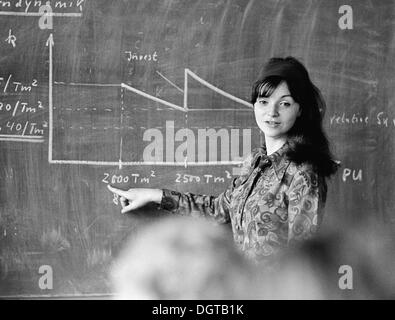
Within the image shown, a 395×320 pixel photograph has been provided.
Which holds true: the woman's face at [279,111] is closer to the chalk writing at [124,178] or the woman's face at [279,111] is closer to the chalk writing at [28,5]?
the chalk writing at [124,178]

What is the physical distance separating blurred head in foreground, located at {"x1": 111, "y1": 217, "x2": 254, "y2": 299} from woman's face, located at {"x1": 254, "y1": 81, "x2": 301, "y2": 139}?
400 mm

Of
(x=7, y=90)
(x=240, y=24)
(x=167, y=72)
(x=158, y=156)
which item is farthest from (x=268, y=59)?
(x=7, y=90)

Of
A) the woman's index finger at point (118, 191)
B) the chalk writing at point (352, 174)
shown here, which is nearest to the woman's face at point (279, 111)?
the chalk writing at point (352, 174)

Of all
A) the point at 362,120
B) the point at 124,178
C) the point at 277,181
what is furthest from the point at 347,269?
A: the point at 124,178

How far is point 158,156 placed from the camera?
2473 millimetres

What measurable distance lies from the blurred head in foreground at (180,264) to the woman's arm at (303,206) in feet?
0.77

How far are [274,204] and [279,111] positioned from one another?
0.33 metres

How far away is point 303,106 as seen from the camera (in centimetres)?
244

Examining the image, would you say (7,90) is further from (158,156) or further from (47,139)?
(158,156)

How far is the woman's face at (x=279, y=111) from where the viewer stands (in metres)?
2.42

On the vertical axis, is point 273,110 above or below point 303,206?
above

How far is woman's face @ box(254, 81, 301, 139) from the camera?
7.93 ft

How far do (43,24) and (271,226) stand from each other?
3.50ft

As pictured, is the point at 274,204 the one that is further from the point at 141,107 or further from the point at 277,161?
the point at 141,107
